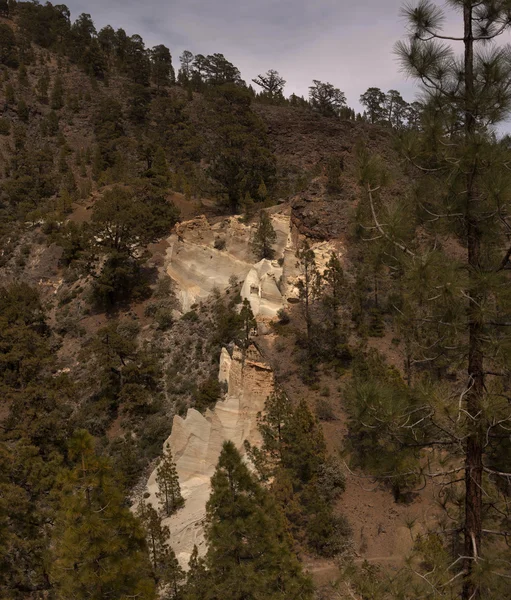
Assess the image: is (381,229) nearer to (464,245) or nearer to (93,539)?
(464,245)

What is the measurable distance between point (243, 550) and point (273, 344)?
1378 centimetres

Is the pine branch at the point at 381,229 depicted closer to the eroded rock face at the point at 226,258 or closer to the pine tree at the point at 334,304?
the pine tree at the point at 334,304

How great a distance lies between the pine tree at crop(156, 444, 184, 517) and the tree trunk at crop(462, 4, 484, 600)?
1419cm

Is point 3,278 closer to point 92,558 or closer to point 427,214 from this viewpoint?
point 92,558

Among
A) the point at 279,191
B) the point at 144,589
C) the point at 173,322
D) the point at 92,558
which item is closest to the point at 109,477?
the point at 92,558

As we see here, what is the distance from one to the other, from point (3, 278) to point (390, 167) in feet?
124

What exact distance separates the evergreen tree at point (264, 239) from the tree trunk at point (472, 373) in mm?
23458

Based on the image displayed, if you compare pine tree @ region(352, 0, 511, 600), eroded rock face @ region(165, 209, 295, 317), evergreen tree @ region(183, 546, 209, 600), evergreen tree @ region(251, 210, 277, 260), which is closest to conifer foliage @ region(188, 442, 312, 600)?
evergreen tree @ region(183, 546, 209, 600)

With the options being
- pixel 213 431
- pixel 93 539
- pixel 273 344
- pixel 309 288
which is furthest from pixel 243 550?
pixel 309 288

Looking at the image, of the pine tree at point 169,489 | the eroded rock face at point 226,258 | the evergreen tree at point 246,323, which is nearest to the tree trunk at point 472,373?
the pine tree at point 169,489

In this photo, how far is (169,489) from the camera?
1794cm

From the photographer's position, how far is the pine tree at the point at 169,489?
17938mm

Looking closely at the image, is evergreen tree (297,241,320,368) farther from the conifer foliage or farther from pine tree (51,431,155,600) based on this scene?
pine tree (51,431,155,600)

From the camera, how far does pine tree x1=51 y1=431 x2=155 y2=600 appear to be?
901 centimetres
